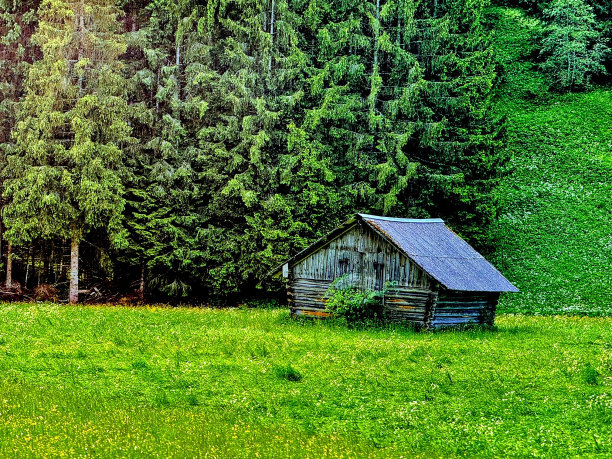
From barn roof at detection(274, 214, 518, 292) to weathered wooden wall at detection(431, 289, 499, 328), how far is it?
0.66 metres

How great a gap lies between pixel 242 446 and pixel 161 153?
28.2 metres

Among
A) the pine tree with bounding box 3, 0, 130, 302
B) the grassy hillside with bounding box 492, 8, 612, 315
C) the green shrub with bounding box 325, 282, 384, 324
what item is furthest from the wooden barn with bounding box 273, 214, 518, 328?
the grassy hillside with bounding box 492, 8, 612, 315

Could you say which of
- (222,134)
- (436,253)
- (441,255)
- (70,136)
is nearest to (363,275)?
(436,253)

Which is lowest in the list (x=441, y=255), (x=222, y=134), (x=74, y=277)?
(x=74, y=277)

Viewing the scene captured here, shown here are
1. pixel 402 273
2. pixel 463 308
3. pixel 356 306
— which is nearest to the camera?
pixel 356 306

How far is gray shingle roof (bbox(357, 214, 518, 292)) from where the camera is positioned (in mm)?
24562

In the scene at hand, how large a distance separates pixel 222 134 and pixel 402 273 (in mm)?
16383

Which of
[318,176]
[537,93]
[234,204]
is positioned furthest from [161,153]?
[537,93]

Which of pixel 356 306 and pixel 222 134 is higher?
pixel 222 134

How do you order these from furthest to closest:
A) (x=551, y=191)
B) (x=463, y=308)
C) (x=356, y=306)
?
(x=551, y=191) < (x=463, y=308) < (x=356, y=306)

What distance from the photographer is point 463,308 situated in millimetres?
25750

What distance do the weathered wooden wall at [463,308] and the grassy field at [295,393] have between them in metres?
2.22

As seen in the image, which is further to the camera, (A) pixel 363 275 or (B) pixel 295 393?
(A) pixel 363 275

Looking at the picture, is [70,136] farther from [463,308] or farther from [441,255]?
[463,308]
